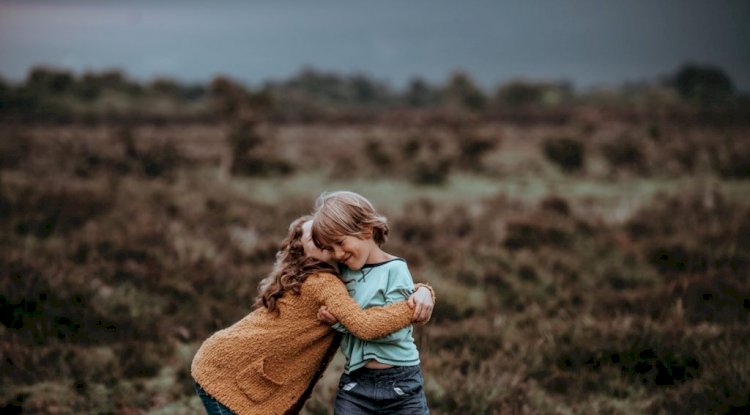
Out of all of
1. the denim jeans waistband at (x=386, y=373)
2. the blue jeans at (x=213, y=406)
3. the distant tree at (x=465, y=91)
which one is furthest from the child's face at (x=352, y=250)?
the distant tree at (x=465, y=91)

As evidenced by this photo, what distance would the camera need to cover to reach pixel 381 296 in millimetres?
2895

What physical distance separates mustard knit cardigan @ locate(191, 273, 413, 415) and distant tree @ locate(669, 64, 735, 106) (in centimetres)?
6045

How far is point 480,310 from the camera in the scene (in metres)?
7.63

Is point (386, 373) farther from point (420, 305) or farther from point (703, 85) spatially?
point (703, 85)

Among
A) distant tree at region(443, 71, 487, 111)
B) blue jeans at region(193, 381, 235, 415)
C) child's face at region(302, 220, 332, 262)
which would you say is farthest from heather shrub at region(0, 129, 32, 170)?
distant tree at region(443, 71, 487, 111)

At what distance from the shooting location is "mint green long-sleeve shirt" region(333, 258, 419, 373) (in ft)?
9.46

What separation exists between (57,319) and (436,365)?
12.1 ft

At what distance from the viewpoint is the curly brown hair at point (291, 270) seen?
9.39 ft

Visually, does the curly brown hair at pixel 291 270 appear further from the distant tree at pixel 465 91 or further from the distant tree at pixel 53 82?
the distant tree at pixel 465 91

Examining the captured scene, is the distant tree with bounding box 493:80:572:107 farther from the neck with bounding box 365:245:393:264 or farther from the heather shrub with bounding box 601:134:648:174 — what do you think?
the neck with bounding box 365:245:393:264

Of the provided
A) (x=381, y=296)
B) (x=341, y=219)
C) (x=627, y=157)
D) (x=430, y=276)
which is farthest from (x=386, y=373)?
(x=627, y=157)

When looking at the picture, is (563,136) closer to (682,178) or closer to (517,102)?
(682,178)

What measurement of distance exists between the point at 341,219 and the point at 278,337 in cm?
64

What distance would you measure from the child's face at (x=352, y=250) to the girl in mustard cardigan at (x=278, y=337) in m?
0.06
